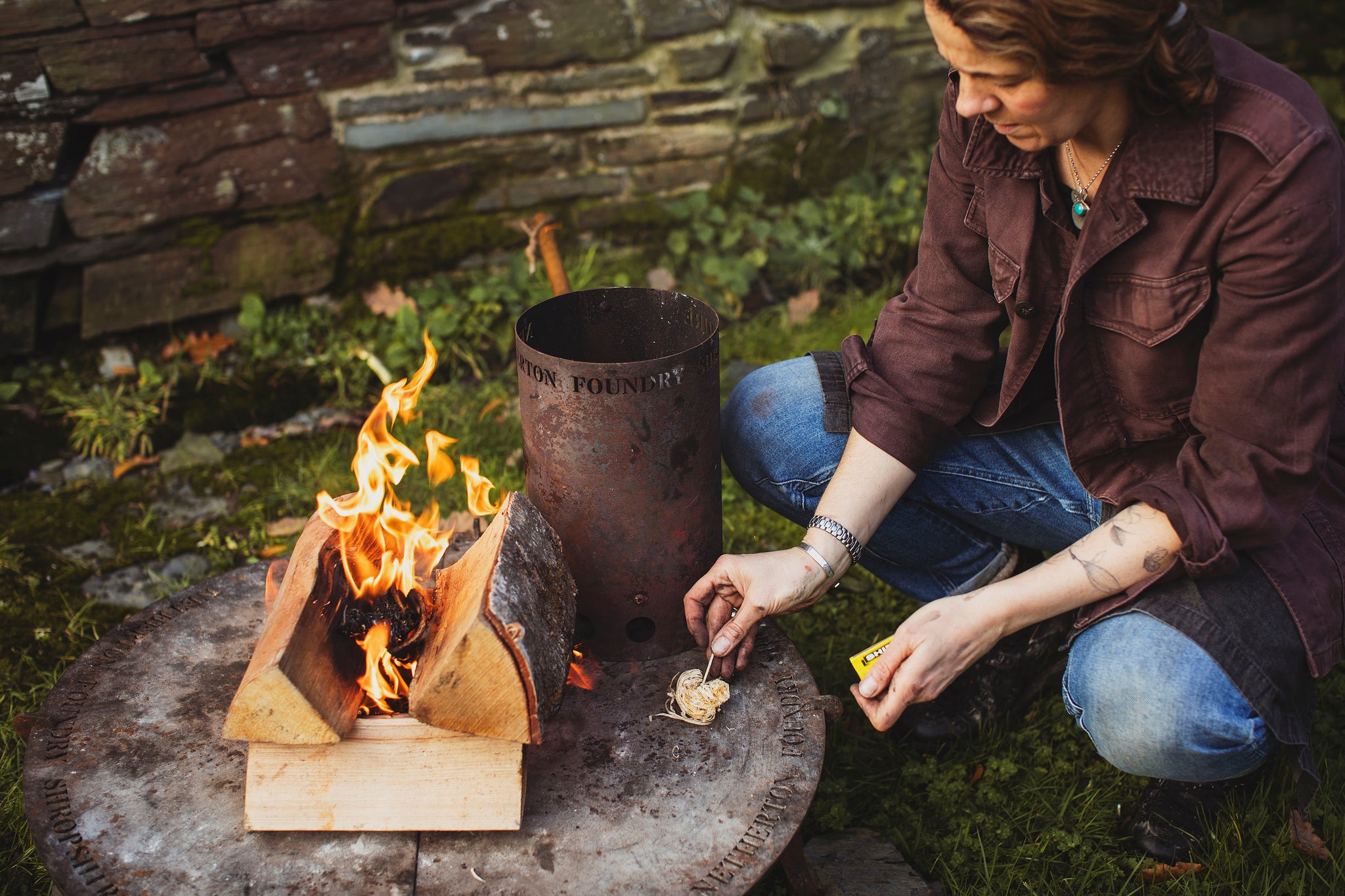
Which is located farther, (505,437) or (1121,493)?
(505,437)

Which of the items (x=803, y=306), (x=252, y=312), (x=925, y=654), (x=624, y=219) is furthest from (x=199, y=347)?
(x=925, y=654)

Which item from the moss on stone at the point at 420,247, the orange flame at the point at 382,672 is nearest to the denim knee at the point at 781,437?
the orange flame at the point at 382,672

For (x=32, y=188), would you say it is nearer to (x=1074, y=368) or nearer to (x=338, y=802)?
(x=338, y=802)

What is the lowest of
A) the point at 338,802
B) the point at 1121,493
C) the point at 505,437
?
the point at 505,437

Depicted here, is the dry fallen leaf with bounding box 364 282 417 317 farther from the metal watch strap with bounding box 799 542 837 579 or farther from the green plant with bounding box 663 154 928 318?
the metal watch strap with bounding box 799 542 837 579

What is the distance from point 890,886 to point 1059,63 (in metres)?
1.58

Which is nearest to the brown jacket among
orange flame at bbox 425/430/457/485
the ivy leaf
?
orange flame at bbox 425/430/457/485

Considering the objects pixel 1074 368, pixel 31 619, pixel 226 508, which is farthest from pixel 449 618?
pixel 226 508

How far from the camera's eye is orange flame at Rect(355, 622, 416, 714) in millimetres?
1820

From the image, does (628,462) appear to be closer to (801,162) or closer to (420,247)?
(420,247)

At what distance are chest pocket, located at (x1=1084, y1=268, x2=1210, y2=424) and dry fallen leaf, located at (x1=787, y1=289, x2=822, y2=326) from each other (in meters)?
2.41

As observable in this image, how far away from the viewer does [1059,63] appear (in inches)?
59.4

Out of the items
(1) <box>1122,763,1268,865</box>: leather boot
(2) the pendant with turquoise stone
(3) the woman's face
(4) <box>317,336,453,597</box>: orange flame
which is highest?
(3) the woman's face

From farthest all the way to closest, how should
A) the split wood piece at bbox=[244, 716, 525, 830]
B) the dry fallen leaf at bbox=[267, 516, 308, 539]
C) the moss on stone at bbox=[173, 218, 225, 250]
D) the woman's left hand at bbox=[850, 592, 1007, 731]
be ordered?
the moss on stone at bbox=[173, 218, 225, 250], the dry fallen leaf at bbox=[267, 516, 308, 539], the woman's left hand at bbox=[850, 592, 1007, 731], the split wood piece at bbox=[244, 716, 525, 830]
